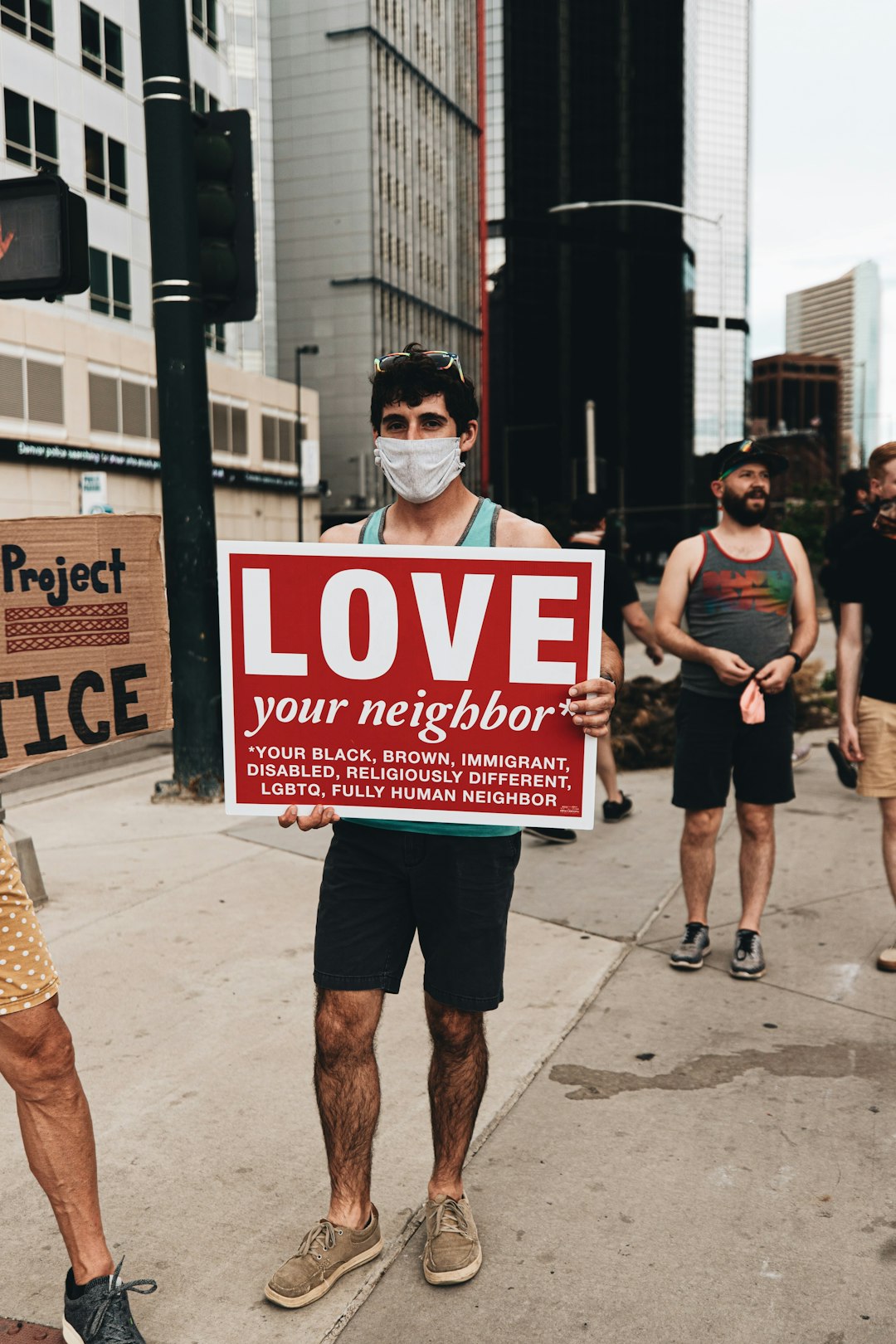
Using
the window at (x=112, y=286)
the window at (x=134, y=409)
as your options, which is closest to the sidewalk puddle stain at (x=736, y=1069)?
the window at (x=112, y=286)

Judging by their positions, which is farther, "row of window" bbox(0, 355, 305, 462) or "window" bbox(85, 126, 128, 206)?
"window" bbox(85, 126, 128, 206)

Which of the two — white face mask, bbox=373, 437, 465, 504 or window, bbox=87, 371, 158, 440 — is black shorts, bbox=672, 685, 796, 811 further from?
window, bbox=87, 371, 158, 440

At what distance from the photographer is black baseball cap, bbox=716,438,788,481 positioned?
16.0 ft

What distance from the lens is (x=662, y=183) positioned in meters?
98.8

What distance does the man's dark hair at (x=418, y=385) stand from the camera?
2873 mm

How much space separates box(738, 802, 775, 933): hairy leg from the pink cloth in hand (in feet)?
1.38

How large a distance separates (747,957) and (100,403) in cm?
3351

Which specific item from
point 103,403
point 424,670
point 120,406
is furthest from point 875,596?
point 120,406

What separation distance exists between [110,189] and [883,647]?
35318 mm

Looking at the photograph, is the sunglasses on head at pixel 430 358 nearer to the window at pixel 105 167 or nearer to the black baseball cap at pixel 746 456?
the black baseball cap at pixel 746 456

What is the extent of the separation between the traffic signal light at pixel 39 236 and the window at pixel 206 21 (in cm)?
3923

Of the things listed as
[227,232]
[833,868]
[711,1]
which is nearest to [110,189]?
[227,232]

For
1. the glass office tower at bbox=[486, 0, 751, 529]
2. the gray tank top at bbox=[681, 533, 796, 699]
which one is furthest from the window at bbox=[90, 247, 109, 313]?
the glass office tower at bbox=[486, 0, 751, 529]

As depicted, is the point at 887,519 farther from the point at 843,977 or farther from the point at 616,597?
the point at 616,597
